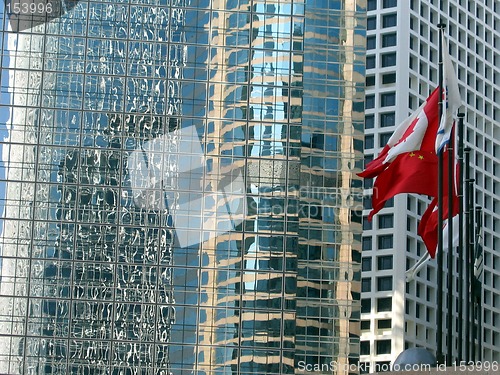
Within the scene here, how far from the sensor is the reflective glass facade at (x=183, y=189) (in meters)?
69.6

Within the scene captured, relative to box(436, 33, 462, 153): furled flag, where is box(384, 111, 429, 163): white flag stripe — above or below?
below

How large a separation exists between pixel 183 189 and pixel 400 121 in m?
28.1

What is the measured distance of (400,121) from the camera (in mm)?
95750

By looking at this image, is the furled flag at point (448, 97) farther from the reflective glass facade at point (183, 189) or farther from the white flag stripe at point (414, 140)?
the reflective glass facade at point (183, 189)

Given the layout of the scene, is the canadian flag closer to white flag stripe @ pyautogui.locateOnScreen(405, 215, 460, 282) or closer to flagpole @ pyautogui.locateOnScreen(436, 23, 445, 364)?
flagpole @ pyautogui.locateOnScreen(436, 23, 445, 364)

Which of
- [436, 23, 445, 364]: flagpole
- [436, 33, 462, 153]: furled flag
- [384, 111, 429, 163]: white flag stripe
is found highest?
[436, 33, 462, 153]: furled flag

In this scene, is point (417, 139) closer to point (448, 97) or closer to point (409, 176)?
point (409, 176)

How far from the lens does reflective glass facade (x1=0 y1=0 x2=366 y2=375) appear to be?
69.6 meters

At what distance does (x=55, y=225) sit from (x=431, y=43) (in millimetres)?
39715

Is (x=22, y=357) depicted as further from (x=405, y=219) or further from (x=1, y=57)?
(x=405, y=219)

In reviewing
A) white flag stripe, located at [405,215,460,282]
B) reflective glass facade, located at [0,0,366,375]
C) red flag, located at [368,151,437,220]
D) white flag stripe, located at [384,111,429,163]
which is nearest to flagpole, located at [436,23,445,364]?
white flag stripe, located at [384,111,429,163]

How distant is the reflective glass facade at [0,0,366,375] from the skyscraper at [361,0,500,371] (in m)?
20.4

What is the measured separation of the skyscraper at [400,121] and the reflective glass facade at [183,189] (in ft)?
66.9

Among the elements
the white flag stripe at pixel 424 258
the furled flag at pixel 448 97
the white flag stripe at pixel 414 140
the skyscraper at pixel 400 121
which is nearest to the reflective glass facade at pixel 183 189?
the skyscraper at pixel 400 121
